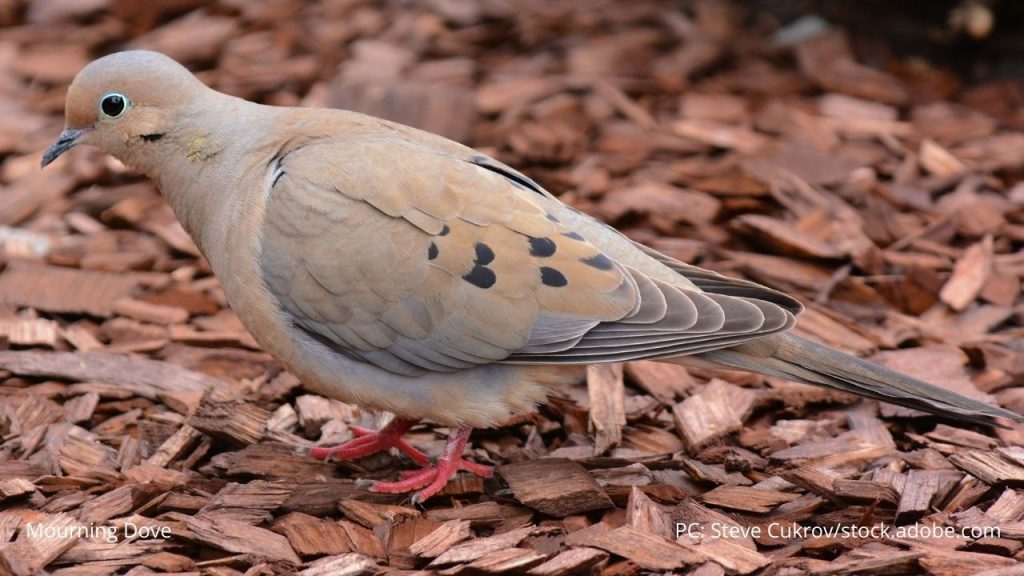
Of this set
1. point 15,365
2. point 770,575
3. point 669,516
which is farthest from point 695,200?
point 15,365

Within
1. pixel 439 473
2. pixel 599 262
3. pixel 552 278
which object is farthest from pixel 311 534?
pixel 599 262

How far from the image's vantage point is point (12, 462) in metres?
4.14

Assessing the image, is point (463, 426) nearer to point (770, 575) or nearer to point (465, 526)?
point (465, 526)

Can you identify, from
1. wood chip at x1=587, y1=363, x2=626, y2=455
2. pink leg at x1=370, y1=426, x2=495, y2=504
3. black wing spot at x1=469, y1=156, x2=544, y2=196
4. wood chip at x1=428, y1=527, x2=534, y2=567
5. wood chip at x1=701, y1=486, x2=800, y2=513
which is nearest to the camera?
wood chip at x1=428, y1=527, x2=534, y2=567

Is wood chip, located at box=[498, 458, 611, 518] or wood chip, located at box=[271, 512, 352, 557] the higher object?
wood chip, located at box=[498, 458, 611, 518]

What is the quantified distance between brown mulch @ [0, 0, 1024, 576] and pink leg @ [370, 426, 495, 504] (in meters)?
0.05

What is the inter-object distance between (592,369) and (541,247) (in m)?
1.06

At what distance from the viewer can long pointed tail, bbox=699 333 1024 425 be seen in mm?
3889

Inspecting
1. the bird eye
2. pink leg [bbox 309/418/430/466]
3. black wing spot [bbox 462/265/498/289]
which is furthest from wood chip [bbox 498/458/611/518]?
the bird eye

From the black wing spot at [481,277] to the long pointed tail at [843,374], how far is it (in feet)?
2.64

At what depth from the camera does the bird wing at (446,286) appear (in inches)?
157

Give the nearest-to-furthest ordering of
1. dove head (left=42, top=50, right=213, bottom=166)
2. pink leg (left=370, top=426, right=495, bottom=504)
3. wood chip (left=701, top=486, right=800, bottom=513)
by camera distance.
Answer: wood chip (left=701, top=486, right=800, bottom=513) < pink leg (left=370, top=426, right=495, bottom=504) < dove head (left=42, top=50, right=213, bottom=166)

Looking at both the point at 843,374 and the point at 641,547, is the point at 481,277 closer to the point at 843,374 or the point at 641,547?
the point at 641,547

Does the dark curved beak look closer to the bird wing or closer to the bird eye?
the bird eye
